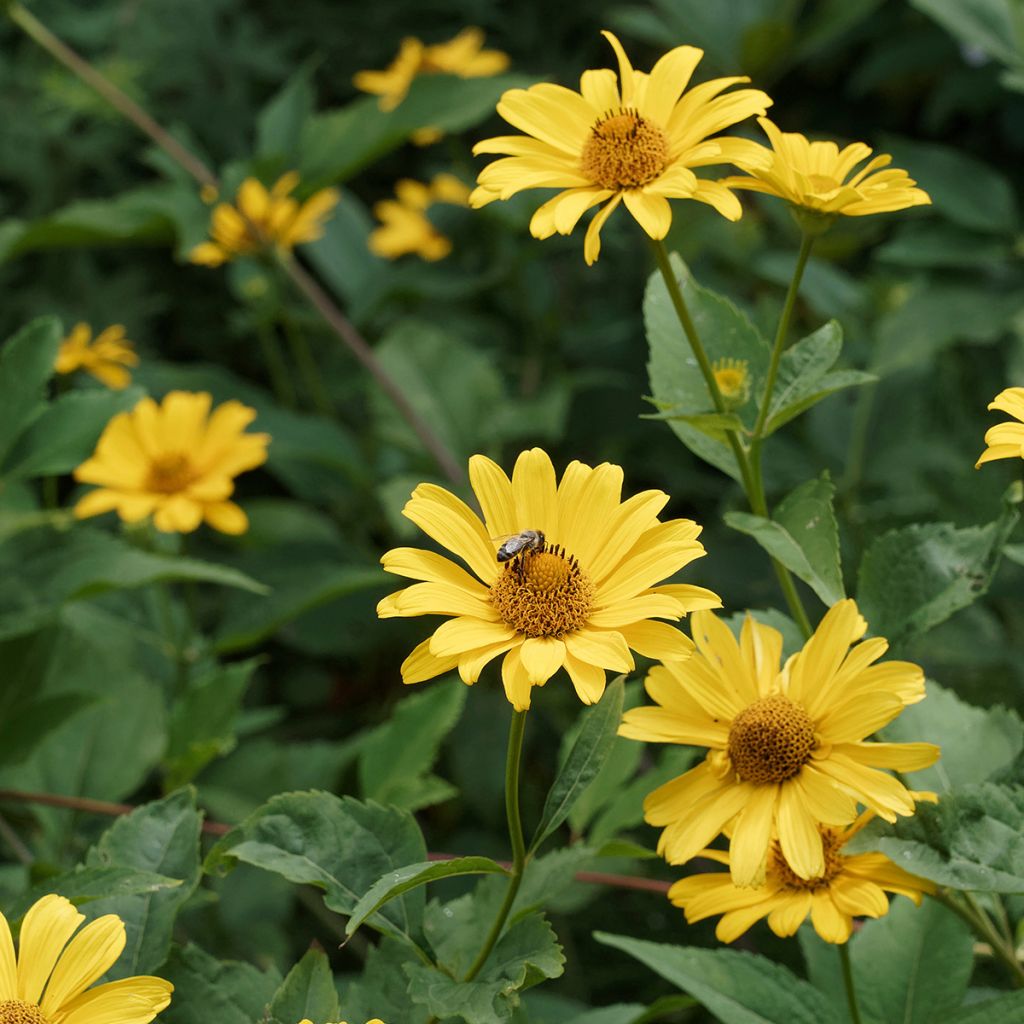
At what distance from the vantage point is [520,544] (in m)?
0.80

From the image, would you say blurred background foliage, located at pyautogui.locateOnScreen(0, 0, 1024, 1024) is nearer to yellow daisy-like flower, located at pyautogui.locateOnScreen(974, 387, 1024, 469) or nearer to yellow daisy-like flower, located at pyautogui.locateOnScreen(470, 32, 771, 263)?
yellow daisy-like flower, located at pyautogui.locateOnScreen(974, 387, 1024, 469)

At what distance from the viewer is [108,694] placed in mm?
1393

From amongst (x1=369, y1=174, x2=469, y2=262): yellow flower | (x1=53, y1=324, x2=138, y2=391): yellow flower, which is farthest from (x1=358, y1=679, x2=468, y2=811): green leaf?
(x1=369, y1=174, x2=469, y2=262): yellow flower

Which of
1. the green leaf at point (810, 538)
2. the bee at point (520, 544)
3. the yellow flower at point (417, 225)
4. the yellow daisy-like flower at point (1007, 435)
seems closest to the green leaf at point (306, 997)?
the bee at point (520, 544)

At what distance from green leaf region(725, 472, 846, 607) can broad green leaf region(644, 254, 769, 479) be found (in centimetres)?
7

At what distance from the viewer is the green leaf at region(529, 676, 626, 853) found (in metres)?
0.77

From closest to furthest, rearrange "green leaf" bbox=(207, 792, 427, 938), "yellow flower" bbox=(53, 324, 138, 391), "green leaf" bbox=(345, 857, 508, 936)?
1. "green leaf" bbox=(345, 857, 508, 936)
2. "green leaf" bbox=(207, 792, 427, 938)
3. "yellow flower" bbox=(53, 324, 138, 391)

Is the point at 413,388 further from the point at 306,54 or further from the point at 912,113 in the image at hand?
the point at 912,113

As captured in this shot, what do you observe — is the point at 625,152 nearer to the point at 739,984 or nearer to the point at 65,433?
the point at 739,984

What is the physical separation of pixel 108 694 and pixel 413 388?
2.22 ft

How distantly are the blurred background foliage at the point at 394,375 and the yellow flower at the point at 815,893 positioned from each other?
0.29 feet

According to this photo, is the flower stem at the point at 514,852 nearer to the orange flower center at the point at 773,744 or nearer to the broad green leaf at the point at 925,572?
the orange flower center at the point at 773,744

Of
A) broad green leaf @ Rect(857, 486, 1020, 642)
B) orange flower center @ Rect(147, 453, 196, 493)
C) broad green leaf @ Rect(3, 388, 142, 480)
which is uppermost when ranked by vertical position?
broad green leaf @ Rect(857, 486, 1020, 642)

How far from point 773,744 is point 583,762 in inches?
4.4
